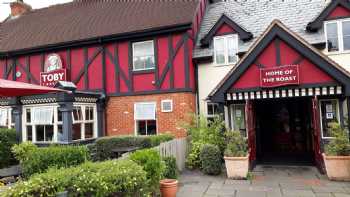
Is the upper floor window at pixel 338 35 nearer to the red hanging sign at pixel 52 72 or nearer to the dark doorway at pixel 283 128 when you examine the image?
the dark doorway at pixel 283 128

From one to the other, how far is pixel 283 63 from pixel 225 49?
3.58 m

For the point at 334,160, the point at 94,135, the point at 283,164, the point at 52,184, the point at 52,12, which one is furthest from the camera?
the point at 52,12

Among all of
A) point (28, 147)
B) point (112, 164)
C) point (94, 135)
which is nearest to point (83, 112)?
point (94, 135)

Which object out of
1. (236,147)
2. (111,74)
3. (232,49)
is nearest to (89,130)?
(111,74)

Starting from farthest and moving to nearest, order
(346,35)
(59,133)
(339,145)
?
1. (59,133)
2. (346,35)
3. (339,145)

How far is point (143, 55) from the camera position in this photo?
1470cm

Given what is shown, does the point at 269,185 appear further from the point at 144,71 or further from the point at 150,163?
the point at 144,71

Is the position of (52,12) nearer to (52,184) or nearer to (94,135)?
(94,135)

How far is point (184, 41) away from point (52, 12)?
38.7 feet

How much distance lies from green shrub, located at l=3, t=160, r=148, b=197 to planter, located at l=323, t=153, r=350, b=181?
6.40 metres

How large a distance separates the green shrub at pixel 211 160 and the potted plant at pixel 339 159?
346 centimetres

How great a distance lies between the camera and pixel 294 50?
1105cm

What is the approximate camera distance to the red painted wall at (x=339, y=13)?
40.3ft

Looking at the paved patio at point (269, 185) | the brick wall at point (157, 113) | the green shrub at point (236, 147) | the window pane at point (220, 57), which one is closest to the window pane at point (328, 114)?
the paved patio at point (269, 185)
